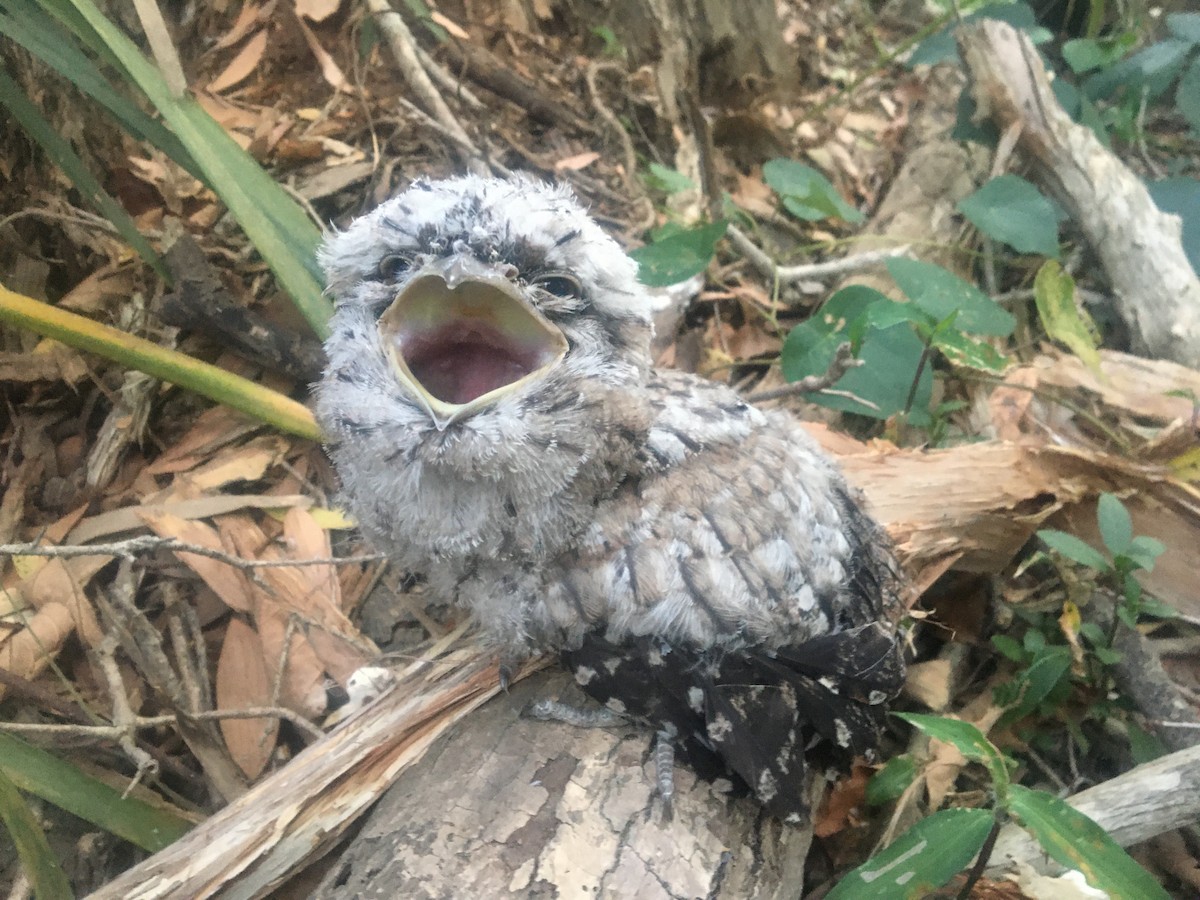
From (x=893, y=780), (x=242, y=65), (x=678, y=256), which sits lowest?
(x=893, y=780)

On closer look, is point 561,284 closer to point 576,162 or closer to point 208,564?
point 208,564

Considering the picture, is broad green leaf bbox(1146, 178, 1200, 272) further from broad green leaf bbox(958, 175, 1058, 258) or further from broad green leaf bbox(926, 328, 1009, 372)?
broad green leaf bbox(926, 328, 1009, 372)

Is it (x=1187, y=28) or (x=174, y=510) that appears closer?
(x=174, y=510)

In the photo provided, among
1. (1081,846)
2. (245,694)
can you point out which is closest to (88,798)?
(245,694)

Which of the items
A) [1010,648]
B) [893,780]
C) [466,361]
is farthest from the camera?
[1010,648]

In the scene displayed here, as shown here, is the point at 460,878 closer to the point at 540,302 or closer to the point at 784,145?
the point at 540,302

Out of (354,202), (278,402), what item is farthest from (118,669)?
(354,202)

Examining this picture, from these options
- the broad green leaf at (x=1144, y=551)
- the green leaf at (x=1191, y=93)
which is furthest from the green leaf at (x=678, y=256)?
the green leaf at (x=1191, y=93)
